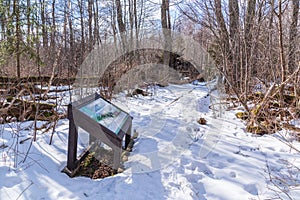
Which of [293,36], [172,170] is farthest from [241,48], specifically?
[172,170]

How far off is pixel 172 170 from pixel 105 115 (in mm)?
1068

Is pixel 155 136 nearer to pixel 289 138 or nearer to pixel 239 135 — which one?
pixel 239 135

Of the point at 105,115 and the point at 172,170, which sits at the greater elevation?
the point at 105,115

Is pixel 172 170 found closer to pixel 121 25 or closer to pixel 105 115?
pixel 105 115

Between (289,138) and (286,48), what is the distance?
2698 millimetres

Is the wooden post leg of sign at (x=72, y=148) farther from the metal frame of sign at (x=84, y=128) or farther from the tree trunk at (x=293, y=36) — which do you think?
the tree trunk at (x=293, y=36)

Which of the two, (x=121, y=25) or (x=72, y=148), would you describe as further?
(x=121, y=25)

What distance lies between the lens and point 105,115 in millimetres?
2762

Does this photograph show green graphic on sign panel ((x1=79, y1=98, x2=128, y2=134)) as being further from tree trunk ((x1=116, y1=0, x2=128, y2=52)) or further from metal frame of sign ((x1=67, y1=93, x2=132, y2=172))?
tree trunk ((x1=116, y1=0, x2=128, y2=52))

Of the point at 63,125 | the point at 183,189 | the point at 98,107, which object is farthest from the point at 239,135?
the point at 63,125

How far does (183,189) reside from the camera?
213cm

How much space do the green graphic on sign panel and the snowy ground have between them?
51cm

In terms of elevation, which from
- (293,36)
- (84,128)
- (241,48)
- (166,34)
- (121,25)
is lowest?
(84,128)

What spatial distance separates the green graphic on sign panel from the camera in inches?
97.3
